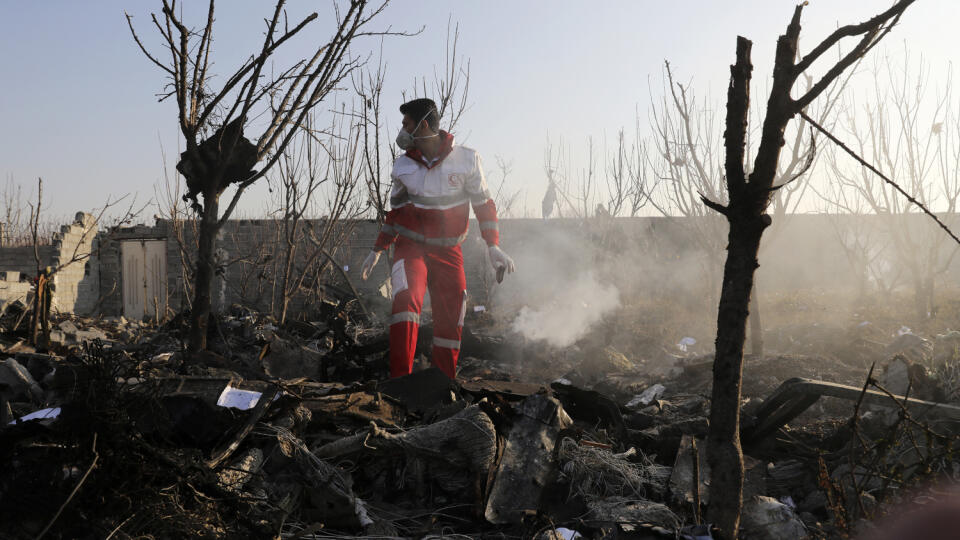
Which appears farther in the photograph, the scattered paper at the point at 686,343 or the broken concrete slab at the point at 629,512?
the scattered paper at the point at 686,343

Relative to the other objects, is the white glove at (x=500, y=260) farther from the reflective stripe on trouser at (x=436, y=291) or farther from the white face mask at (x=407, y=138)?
the white face mask at (x=407, y=138)

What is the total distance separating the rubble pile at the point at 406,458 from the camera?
1696mm

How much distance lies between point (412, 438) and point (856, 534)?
1.51 m

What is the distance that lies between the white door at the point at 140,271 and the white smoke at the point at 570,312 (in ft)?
28.6

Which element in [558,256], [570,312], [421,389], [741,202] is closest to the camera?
[741,202]

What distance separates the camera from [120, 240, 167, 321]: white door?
14.2 metres

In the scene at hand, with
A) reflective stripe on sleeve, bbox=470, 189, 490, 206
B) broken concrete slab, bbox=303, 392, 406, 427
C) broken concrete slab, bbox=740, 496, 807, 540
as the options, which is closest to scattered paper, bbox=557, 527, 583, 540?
broken concrete slab, bbox=740, 496, 807, 540

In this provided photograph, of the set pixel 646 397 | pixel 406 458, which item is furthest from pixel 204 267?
pixel 646 397

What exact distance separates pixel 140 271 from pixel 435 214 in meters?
13.1

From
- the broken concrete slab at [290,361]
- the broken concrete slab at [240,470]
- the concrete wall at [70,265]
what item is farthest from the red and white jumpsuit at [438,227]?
the concrete wall at [70,265]

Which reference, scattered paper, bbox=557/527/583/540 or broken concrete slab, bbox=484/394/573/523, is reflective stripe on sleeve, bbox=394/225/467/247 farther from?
scattered paper, bbox=557/527/583/540

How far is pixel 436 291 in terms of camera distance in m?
4.04

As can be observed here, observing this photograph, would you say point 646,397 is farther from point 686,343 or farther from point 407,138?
point 686,343

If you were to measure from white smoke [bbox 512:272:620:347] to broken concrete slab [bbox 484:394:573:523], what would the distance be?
6.18 metres
